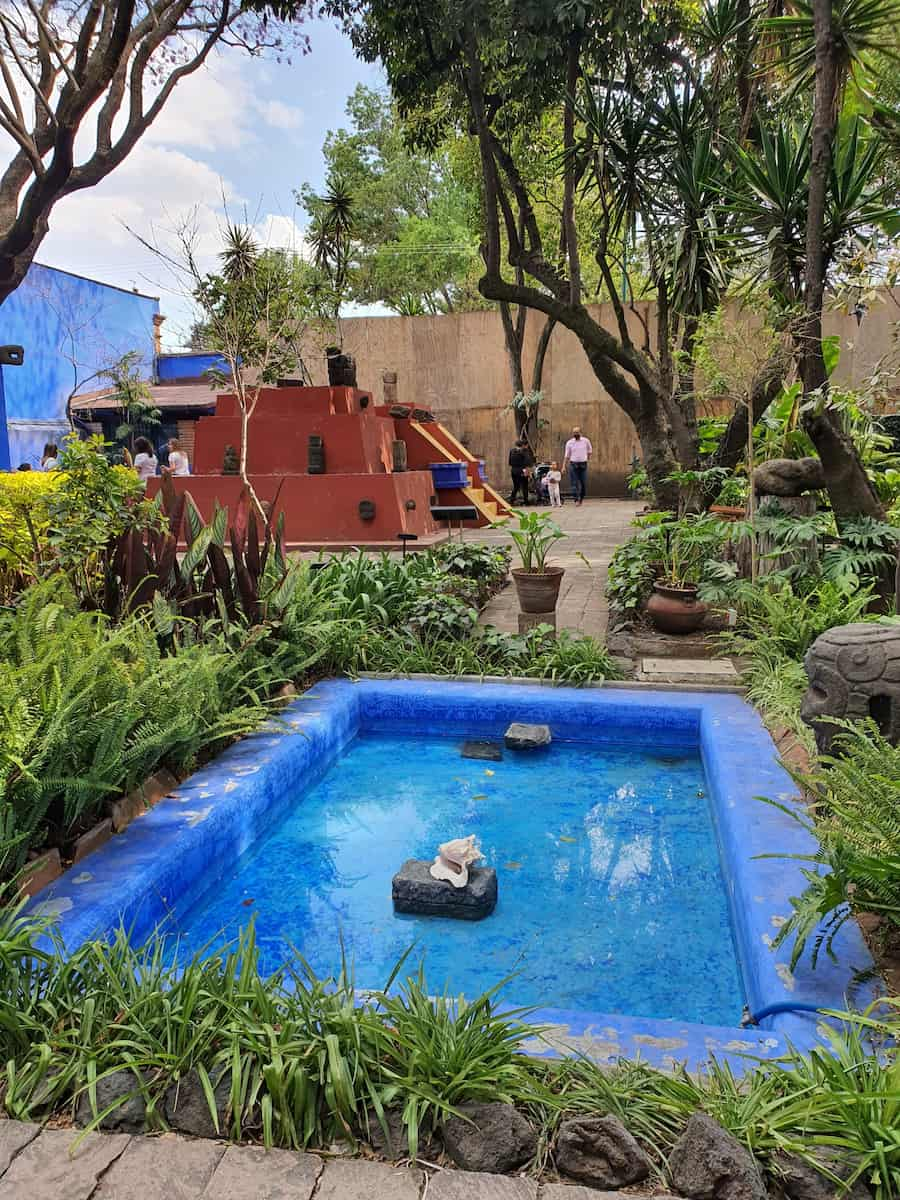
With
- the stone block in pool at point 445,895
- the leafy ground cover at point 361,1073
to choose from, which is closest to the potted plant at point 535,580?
the stone block in pool at point 445,895

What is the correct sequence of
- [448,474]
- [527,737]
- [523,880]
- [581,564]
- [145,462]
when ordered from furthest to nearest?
[448,474]
[145,462]
[581,564]
[527,737]
[523,880]

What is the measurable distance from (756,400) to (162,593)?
6283mm

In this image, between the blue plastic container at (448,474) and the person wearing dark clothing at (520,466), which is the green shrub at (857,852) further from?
the person wearing dark clothing at (520,466)

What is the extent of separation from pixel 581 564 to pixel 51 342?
15.6 m

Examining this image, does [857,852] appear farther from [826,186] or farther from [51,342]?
[51,342]

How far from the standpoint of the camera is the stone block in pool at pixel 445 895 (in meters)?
3.20

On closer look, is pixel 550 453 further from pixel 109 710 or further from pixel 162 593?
pixel 109 710

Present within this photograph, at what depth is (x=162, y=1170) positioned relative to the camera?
64.9 inches

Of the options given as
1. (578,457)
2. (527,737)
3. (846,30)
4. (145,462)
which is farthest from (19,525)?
(578,457)

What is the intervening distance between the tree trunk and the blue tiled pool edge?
2246 mm

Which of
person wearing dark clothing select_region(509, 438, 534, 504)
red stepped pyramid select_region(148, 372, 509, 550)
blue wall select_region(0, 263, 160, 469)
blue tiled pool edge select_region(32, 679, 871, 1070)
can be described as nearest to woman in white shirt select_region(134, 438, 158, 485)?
red stepped pyramid select_region(148, 372, 509, 550)

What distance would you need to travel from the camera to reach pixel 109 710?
10.4ft

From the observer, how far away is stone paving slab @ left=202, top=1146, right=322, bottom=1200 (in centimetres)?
158

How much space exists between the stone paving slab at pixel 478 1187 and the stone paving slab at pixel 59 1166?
502mm
